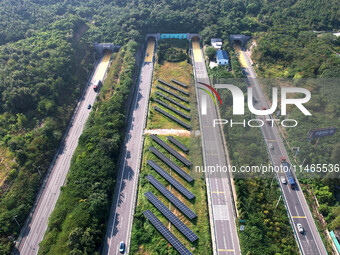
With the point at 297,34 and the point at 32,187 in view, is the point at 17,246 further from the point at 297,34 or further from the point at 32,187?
the point at 297,34

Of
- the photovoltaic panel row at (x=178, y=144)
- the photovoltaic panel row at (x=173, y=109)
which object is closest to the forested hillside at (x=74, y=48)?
the photovoltaic panel row at (x=173, y=109)

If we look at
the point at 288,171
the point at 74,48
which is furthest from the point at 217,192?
the point at 74,48

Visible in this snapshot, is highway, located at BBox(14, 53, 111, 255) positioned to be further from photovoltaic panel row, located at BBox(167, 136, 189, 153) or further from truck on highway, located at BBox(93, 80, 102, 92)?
photovoltaic panel row, located at BBox(167, 136, 189, 153)

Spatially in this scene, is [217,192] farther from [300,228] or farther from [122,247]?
[122,247]

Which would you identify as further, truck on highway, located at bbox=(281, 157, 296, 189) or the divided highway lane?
truck on highway, located at bbox=(281, 157, 296, 189)

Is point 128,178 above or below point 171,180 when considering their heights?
above

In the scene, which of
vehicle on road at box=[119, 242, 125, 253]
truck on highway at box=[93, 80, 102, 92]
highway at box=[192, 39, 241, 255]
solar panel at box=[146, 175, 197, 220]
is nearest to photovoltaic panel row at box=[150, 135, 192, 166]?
highway at box=[192, 39, 241, 255]
